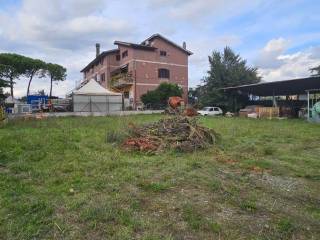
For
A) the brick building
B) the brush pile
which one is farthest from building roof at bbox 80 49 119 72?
the brush pile

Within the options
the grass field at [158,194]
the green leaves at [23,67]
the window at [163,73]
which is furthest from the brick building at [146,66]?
the grass field at [158,194]

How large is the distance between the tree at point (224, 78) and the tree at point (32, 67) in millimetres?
24907

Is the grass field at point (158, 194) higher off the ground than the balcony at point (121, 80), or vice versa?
the balcony at point (121, 80)

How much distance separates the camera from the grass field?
3.78 m

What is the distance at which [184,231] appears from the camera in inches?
147

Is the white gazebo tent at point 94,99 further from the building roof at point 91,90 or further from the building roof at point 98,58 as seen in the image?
the building roof at point 98,58

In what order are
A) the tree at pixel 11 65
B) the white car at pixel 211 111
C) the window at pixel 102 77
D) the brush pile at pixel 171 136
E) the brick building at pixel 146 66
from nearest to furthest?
the brush pile at pixel 171 136 → the white car at pixel 211 111 → the brick building at pixel 146 66 → the tree at pixel 11 65 → the window at pixel 102 77

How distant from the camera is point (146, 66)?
1547 inches

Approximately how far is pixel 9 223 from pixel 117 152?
4.79 meters

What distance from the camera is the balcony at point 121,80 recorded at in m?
39.0

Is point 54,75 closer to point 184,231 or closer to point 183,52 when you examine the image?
point 183,52

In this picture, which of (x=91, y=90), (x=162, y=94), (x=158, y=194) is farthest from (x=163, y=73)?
(x=158, y=194)

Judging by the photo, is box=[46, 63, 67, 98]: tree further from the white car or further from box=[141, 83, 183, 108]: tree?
the white car

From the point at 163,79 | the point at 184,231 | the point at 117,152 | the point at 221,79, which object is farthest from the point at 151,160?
the point at 163,79
